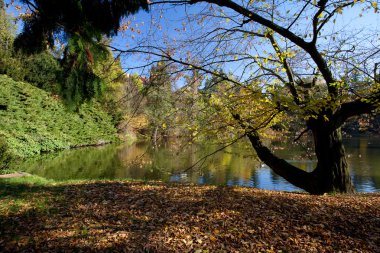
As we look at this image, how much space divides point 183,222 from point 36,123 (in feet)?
58.3

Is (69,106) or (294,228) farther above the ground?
(69,106)

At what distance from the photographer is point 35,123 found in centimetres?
1817

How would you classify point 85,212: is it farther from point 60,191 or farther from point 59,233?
point 60,191

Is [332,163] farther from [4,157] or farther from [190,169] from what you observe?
[4,157]

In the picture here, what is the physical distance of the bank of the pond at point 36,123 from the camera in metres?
15.8

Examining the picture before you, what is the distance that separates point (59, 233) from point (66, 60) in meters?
2.02

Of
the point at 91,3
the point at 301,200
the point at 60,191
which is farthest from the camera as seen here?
the point at 60,191

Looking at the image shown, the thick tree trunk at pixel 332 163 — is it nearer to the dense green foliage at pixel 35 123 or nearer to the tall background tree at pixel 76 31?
the tall background tree at pixel 76 31

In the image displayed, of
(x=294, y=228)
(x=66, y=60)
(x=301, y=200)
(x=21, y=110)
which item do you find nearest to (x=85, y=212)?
(x=66, y=60)

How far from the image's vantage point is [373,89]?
4594mm

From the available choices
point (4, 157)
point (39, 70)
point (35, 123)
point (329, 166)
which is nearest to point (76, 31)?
point (329, 166)

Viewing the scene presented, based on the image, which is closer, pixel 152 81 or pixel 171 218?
pixel 171 218

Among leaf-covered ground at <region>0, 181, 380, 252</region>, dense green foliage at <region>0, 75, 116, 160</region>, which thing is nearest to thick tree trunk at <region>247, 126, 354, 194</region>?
leaf-covered ground at <region>0, 181, 380, 252</region>

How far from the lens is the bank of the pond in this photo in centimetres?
1575
